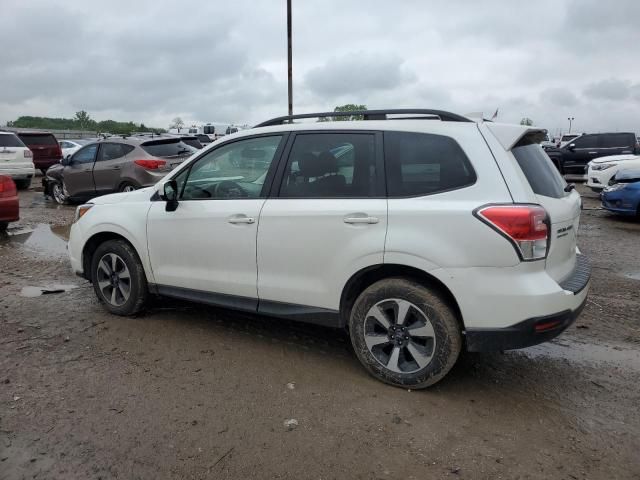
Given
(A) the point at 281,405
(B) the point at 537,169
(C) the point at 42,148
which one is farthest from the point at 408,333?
(C) the point at 42,148

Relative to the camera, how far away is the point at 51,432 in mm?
2957

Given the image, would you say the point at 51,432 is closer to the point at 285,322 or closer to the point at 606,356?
the point at 285,322

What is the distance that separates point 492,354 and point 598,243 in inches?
203

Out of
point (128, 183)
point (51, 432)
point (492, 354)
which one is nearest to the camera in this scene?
point (51, 432)

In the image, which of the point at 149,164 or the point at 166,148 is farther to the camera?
the point at 166,148

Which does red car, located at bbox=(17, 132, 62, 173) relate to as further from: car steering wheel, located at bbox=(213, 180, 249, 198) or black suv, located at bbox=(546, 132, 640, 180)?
black suv, located at bbox=(546, 132, 640, 180)

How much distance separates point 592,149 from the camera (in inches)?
727

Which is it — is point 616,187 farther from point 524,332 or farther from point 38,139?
point 38,139

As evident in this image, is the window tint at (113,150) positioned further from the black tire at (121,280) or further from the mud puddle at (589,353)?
the mud puddle at (589,353)

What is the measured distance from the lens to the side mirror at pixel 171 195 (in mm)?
4285

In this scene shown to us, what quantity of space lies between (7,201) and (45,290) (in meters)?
3.97

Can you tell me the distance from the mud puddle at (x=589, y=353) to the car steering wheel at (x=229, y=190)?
254 cm

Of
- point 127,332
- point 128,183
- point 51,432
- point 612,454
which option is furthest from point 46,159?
point 612,454

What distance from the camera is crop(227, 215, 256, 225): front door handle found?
3.84 meters
